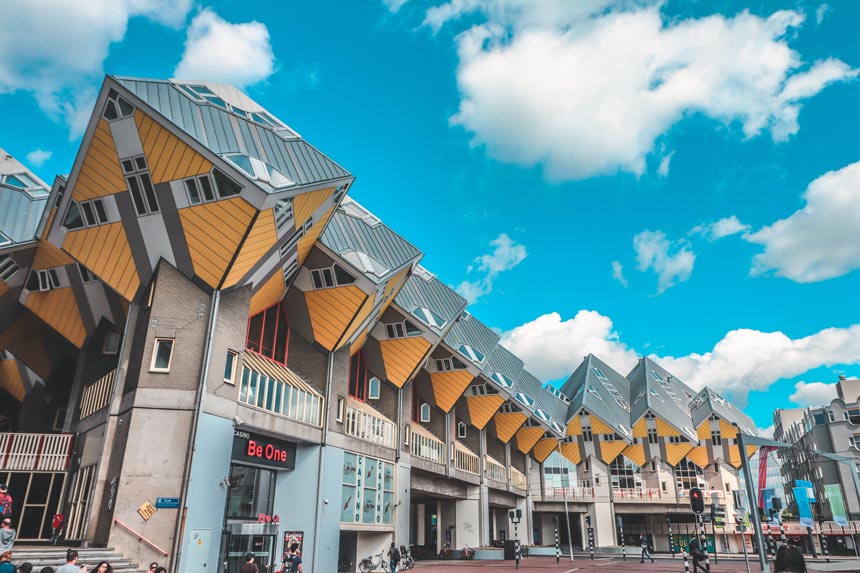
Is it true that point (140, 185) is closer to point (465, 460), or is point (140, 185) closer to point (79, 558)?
point (79, 558)

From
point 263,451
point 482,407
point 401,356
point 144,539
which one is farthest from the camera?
point 482,407

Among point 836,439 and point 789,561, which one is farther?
point 836,439

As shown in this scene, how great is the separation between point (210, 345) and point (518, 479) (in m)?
42.2

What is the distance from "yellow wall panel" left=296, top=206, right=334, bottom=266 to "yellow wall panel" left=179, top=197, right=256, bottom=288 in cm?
392

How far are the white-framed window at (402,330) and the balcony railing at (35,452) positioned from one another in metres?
15.1

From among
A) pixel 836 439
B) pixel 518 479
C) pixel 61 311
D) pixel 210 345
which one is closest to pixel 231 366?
pixel 210 345

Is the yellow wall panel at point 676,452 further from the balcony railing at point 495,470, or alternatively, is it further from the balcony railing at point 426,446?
the balcony railing at point 426,446

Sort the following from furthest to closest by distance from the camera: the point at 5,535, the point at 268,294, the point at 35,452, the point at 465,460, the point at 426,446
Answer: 1. the point at 465,460
2. the point at 426,446
3. the point at 268,294
4. the point at 35,452
5. the point at 5,535

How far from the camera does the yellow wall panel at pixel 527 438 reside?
182 feet

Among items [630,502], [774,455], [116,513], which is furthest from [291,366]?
[774,455]

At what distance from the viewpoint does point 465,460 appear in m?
41.8

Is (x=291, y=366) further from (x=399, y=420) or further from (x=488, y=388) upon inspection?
(x=488, y=388)

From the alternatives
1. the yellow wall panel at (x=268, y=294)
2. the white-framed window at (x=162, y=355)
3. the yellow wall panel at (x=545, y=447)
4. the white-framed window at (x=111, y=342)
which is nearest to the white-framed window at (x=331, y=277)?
the yellow wall panel at (x=268, y=294)

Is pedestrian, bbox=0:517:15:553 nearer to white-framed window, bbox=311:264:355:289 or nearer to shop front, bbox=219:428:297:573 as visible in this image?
shop front, bbox=219:428:297:573
